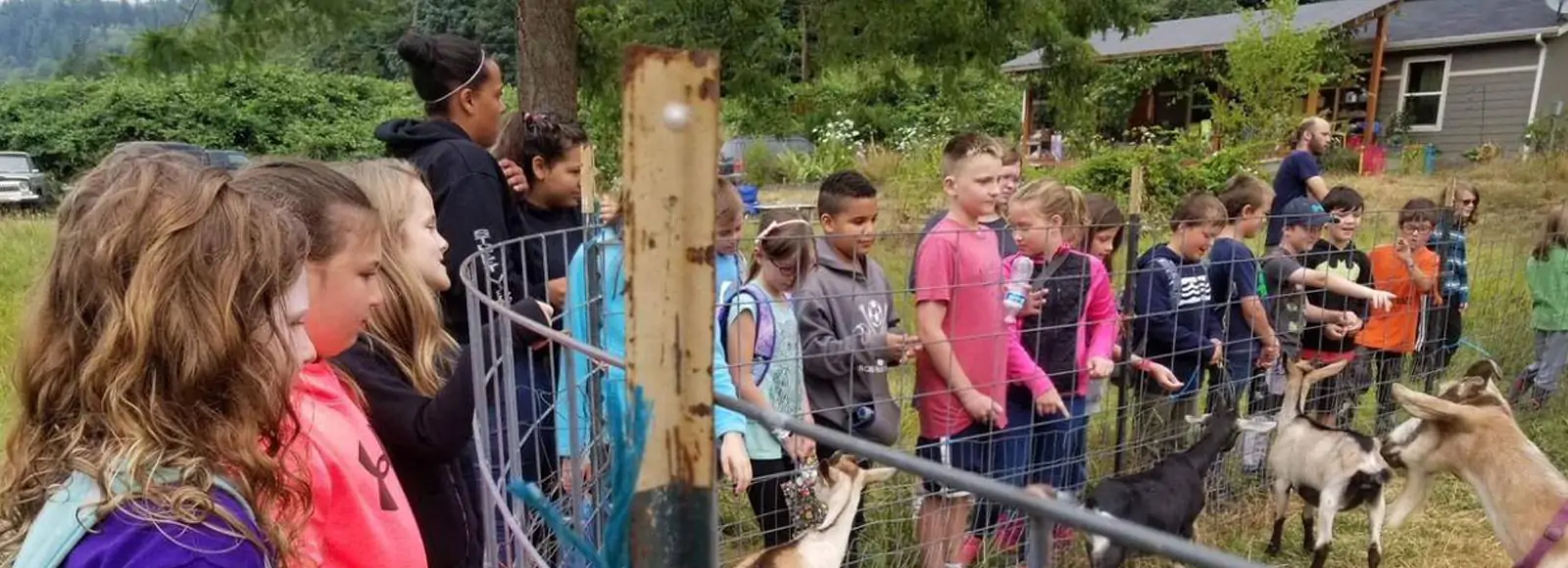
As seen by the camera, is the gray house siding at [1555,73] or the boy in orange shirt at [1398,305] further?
the gray house siding at [1555,73]

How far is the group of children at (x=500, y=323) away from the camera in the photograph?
91 centimetres

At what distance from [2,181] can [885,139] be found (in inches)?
654

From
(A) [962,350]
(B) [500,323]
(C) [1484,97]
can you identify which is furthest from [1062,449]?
(C) [1484,97]

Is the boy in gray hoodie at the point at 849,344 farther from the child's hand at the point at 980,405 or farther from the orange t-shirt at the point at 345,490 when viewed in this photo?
the orange t-shirt at the point at 345,490

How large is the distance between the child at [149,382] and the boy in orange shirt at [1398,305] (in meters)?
4.50

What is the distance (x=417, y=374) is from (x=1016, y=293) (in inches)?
69.8

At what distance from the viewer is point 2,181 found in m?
17.7

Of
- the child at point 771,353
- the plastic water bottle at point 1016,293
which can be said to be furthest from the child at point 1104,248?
the child at point 771,353

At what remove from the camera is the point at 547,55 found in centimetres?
453

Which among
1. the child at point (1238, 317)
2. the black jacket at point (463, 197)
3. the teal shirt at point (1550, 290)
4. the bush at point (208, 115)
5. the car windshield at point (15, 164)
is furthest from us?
the bush at point (208, 115)

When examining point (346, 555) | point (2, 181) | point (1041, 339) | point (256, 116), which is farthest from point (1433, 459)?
point (256, 116)

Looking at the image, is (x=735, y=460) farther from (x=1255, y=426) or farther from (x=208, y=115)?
(x=208, y=115)

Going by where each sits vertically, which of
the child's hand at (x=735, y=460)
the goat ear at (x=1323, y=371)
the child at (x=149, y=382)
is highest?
the child at (x=149, y=382)

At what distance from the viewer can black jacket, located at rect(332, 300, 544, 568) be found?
65.6 inches
